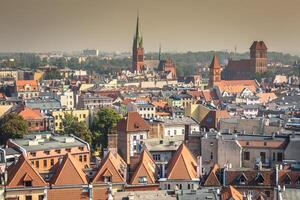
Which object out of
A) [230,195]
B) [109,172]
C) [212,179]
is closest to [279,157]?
[212,179]

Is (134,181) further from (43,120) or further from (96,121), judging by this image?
(43,120)

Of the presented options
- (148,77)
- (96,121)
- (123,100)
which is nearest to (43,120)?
(96,121)

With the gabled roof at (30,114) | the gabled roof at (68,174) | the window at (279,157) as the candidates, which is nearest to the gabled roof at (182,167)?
the gabled roof at (68,174)

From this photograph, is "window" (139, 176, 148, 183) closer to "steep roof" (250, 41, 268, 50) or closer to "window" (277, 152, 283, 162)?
"window" (277, 152, 283, 162)

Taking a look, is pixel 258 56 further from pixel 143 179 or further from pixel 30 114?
pixel 143 179

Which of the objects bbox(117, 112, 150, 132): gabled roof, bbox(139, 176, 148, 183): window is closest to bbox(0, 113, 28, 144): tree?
bbox(117, 112, 150, 132): gabled roof
